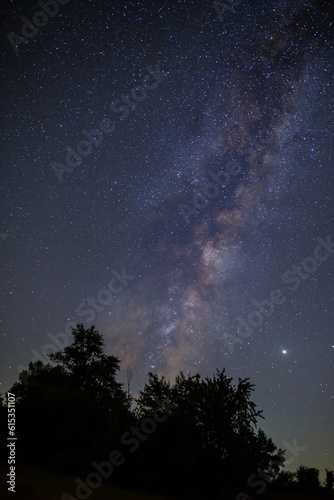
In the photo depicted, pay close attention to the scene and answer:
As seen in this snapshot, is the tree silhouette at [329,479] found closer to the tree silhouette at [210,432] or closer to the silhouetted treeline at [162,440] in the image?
the silhouetted treeline at [162,440]

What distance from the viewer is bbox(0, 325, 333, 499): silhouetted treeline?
50.5ft

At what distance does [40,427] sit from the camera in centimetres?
1625

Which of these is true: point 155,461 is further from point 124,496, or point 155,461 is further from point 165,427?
point 124,496

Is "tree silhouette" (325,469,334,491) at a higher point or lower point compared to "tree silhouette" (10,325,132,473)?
lower

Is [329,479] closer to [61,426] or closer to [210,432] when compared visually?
[210,432]

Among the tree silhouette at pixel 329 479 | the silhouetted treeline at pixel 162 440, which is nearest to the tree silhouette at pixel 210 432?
the silhouetted treeline at pixel 162 440

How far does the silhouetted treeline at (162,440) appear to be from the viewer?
50.5 feet

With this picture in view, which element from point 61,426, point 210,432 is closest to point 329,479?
point 210,432

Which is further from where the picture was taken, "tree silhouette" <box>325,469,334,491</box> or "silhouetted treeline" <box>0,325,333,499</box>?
"tree silhouette" <box>325,469,334,491</box>

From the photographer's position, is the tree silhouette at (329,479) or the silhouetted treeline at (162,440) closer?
the silhouetted treeline at (162,440)

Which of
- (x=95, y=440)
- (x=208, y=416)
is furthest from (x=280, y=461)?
(x=95, y=440)

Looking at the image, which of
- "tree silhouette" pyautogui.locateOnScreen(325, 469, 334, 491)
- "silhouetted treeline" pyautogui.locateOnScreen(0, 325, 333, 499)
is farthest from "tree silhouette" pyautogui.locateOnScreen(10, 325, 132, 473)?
"tree silhouette" pyautogui.locateOnScreen(325, 469, 334, 491)

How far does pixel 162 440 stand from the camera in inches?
670

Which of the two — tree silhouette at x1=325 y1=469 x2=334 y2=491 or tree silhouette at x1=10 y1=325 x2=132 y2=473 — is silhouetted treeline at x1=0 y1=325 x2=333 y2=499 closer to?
tree silhouette at x1=10 y1=325 x2=132 y2=473
